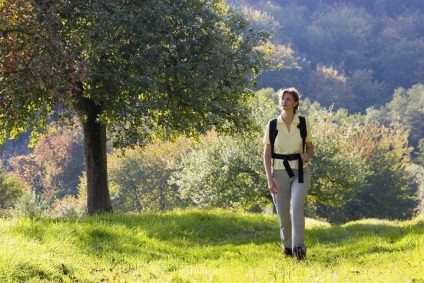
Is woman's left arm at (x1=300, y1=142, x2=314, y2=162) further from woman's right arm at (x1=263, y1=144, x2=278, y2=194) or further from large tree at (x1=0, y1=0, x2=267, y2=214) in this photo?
large tree at (x1=0, y1=0, x2=267, y2=214)

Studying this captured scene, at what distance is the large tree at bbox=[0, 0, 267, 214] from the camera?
1298 cm

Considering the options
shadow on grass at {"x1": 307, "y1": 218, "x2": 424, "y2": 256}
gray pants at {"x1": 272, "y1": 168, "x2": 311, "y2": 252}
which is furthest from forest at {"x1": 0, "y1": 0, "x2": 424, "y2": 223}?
gray pants at {"x1": 272, "y1": 168, "x2": 311, "y2": 252}

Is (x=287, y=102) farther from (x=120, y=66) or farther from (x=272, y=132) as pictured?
(x=120, y=66)

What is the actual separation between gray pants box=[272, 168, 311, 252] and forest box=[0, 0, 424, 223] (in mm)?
6528

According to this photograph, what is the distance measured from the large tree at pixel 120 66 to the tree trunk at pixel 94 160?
0.10 feet

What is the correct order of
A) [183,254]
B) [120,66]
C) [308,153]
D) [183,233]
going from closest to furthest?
[308,153] < [183,254] < [183,233] < [120,66]

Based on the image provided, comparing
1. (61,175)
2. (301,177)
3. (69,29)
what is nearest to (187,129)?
(69,29)

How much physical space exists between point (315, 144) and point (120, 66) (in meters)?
21.8

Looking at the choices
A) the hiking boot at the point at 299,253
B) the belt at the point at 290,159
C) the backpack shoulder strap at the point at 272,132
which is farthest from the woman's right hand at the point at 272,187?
the hiking boot at the point at 299,253

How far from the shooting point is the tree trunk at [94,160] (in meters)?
16.2

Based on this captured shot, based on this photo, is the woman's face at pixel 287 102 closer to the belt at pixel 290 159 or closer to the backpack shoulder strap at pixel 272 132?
the backpack shoulder strap at pixel 272 132

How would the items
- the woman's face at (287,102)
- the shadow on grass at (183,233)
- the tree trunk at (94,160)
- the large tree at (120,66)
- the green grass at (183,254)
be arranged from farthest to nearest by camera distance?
the tree trunk at (94,160) < the large tree at (120,66) < the shadow on grass at (183,233) < the woman's face at (287,102) < the green grass at (183,254)

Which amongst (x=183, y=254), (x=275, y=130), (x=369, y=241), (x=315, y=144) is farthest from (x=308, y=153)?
(x=315, y=144)

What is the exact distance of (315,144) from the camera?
34312 millimetres
